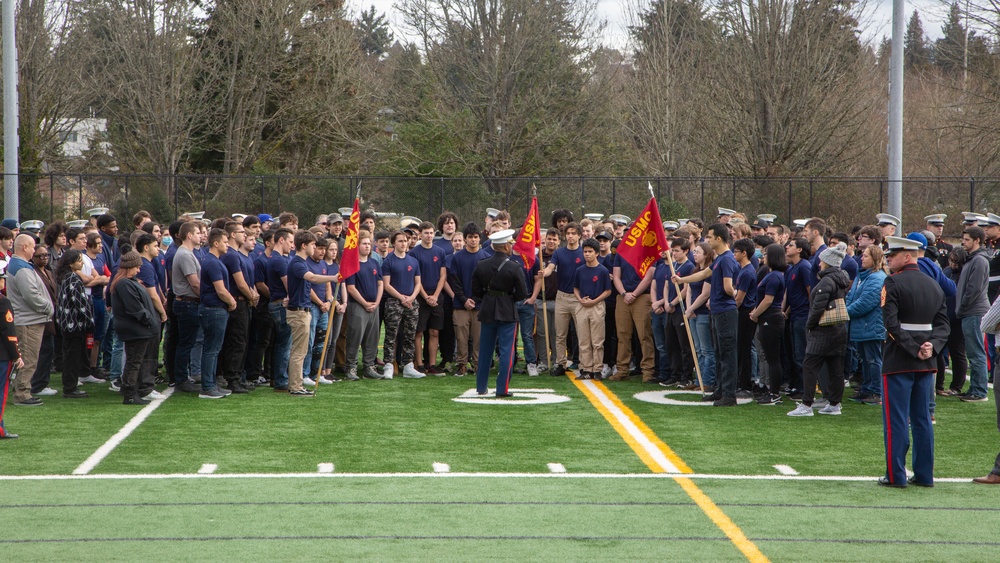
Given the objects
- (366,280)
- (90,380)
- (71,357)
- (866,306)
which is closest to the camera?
(866,306)

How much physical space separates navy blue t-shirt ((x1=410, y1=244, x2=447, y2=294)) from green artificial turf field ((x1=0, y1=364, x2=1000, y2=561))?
2.98 meters

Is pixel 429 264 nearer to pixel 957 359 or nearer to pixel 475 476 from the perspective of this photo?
pixel 475 476

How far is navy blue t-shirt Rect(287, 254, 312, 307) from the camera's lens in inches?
501

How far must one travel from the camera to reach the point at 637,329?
566 inches

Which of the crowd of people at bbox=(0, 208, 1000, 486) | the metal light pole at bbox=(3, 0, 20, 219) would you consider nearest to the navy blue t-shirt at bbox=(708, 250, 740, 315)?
the crowd of people at bbox=(0, 208, 1000, 486)

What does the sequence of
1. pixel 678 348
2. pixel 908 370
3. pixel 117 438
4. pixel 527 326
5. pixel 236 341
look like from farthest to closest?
1. pixel 527 326
2. pixel 678 348
3. pixel 236 341
4. pixel 117 438
5. pixel 908 370

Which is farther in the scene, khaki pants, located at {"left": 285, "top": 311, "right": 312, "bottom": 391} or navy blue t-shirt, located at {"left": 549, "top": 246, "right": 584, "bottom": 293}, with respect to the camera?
navy blue t-shirt, located at {"left": 549, "top": 246, "right": 584, "bottom": 293}

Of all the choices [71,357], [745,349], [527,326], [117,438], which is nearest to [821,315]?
[745,349]

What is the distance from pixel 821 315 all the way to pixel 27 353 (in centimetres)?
909

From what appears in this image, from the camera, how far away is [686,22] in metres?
42.1

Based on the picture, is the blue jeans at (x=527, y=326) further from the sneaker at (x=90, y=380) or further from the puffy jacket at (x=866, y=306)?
the sneaker at (x=90, y=380)

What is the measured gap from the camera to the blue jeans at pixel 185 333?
1240 centimetres

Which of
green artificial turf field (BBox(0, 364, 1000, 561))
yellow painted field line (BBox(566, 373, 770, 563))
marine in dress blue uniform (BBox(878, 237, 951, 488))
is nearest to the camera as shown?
green artificial turf field (BBox(0, 364, 1000, 561))

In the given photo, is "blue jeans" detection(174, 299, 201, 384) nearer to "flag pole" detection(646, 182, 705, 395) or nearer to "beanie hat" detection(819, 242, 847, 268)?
"flag pole" detection(646, 182, 705, 395)
